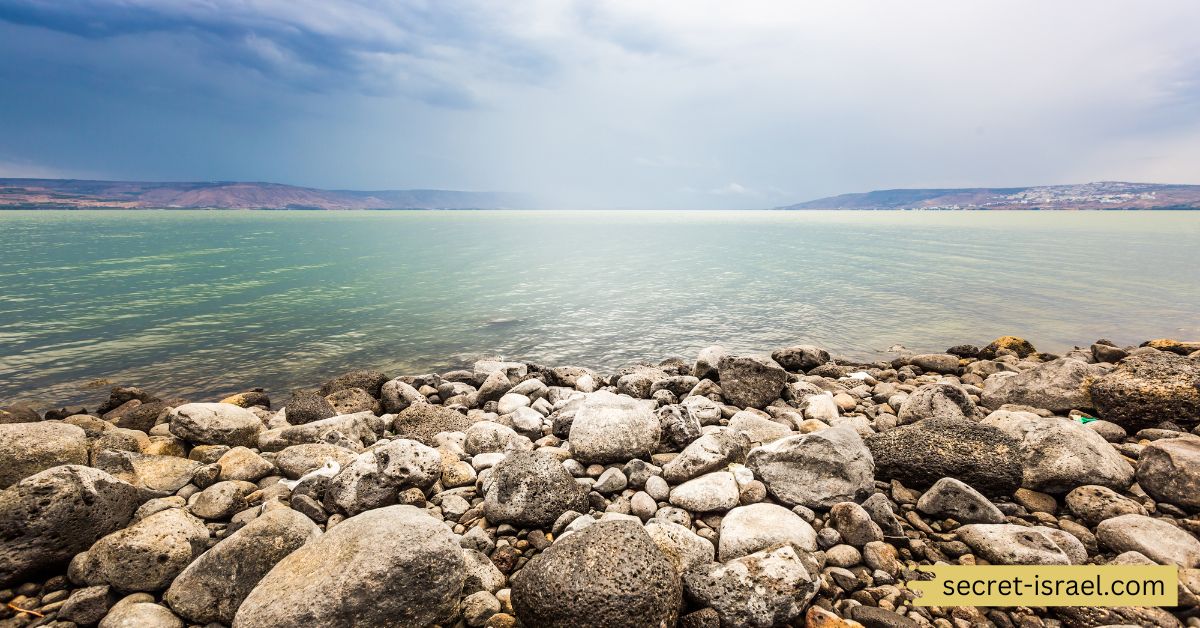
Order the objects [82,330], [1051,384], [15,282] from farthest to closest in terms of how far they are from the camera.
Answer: [15,282] < [82,330] < [1051,384]

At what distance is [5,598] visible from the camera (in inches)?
180

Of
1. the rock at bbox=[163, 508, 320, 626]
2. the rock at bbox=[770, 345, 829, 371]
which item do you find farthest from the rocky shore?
the rock at bbox=[770, 345, 829, 371]

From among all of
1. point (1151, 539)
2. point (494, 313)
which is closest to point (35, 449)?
point (1151, 539)

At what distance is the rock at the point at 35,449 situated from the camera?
5.95 m

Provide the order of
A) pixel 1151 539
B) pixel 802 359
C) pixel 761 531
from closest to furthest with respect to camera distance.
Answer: pixel 1151 539, pixel 761 531, pixel 802 359

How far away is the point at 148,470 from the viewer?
626cm

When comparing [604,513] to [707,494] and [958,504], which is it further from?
[958,504]

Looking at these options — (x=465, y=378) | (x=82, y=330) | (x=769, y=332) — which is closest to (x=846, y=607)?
(x=465, y=378)

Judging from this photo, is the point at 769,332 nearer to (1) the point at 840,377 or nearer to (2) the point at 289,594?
(1) the point at 840,377

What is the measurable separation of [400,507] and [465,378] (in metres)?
8.72

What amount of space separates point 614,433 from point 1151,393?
809cm

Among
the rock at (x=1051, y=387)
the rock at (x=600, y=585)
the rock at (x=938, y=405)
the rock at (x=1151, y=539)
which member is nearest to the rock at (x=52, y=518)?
the rock at (x=600, y=585)

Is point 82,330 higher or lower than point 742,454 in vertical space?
lower

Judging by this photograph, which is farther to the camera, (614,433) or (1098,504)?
(614,433)
